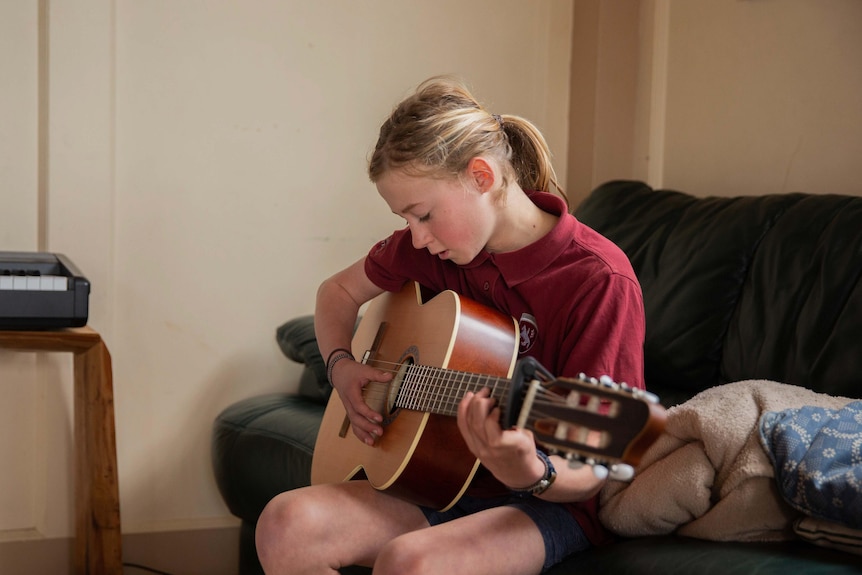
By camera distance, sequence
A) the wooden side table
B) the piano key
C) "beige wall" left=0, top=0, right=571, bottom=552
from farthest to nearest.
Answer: "beige wall" left=0, top=0, right=571, bottom=552, the wooden side table, the piano key

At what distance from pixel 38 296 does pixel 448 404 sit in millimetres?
1060

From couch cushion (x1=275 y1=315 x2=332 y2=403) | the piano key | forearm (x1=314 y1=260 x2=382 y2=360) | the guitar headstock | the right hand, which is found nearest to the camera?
the guitar headstock

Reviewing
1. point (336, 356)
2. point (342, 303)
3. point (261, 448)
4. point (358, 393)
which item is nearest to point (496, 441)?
point (358, 393)

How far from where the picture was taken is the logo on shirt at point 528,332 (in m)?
1.41

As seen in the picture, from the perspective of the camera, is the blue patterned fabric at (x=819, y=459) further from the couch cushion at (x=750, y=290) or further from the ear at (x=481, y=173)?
the ear at (x=481, y=173)

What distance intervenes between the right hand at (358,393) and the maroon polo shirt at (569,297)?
0.20 m

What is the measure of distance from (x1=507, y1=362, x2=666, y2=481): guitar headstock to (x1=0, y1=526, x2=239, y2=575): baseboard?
172 cm

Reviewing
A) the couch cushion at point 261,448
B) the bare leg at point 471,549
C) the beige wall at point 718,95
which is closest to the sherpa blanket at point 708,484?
the bare leg at point 471,549

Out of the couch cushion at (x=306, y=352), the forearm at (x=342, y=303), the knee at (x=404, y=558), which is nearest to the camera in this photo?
the knee at (x=404, y=558)

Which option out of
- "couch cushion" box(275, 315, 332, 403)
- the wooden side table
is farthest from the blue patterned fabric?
the wooden side table

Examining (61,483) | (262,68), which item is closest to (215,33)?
(262,68)

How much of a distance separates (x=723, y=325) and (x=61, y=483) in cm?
164

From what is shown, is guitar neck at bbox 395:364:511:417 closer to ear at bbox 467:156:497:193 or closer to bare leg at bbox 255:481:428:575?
bare leg at bbox 255:481:428:575

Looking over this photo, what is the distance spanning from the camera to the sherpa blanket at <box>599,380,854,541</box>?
1.25 meters
